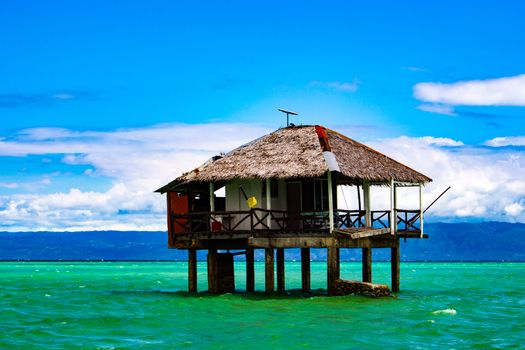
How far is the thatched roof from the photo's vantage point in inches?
1315

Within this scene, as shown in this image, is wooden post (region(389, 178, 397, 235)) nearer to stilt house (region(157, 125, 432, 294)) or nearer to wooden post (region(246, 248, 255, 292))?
stilt house (region(157, 125, 432, 294))

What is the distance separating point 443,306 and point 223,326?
37.4 feet

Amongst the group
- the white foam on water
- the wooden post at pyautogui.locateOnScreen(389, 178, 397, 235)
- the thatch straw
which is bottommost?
the white foam on water

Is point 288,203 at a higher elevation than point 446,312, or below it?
higher

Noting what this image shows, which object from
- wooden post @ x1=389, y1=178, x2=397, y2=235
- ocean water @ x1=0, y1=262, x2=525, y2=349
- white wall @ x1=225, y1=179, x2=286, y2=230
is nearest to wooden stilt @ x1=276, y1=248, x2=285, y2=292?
ocean water @ x1=0, y1=262, x2=525, y2=349

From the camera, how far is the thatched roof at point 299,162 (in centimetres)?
3341

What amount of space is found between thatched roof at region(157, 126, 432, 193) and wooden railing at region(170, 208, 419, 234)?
142 centimetres


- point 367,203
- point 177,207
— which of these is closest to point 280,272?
point 177,207

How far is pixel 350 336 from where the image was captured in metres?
24.7

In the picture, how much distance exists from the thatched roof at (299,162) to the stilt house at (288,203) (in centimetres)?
4

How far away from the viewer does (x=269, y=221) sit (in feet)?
112

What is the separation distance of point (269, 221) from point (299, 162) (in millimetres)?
2601

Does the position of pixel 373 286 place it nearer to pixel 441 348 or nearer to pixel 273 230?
pixel 273 230

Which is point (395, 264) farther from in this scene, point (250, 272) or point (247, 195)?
point (247, 195)
